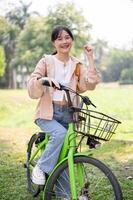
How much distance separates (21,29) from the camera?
58562 millimetres

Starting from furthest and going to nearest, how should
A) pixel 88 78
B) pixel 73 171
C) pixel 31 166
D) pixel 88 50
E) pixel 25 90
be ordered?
pixel 25 90, pixel 31 166, pixel 88 78, pixel 88 50, pixel 73 171

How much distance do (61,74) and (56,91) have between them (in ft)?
0.52

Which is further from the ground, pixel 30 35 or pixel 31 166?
pixel 30 35

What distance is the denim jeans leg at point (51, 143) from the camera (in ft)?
10.9

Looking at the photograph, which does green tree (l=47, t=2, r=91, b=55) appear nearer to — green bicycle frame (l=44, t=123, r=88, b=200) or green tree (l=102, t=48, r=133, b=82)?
green tree (l=102, t=48, r=133, b=82)

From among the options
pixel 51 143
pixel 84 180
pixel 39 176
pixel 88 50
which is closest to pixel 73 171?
pixel 84 180

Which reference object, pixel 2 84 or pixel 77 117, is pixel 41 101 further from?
pixel 2 84

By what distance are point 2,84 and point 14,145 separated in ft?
161

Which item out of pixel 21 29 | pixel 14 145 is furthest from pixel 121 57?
pixel 14 145

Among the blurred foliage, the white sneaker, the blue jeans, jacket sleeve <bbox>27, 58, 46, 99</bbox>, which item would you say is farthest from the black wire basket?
the blurred foliage

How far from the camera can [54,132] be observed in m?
3.35

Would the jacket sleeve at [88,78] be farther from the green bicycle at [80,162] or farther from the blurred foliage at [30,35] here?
the blurred foliage at [30,35]

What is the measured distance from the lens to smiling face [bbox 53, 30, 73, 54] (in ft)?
11.3

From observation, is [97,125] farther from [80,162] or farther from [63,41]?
Answer: [63,41]
